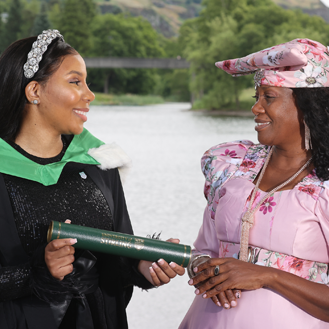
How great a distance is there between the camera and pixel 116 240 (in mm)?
1182

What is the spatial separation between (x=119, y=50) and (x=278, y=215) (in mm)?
41152

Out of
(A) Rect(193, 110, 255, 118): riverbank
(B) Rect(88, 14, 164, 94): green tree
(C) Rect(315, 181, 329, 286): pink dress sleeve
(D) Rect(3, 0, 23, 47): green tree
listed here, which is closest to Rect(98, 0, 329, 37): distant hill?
(B) Rect(88, 14, 164, 94): green tree

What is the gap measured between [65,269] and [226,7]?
112ft

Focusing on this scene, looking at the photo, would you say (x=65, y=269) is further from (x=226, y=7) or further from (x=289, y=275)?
(x=226, y=7)

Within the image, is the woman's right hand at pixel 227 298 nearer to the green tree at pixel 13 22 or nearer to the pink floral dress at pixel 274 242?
the pink floral dress at pixel 274 242

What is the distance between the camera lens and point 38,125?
4.67 ft

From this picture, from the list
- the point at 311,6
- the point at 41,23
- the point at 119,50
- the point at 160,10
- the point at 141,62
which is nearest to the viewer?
the point at 141,62

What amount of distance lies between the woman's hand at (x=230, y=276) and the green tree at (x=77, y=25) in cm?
4026

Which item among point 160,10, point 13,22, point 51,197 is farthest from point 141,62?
point 51,197

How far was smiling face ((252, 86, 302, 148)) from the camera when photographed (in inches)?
53.9

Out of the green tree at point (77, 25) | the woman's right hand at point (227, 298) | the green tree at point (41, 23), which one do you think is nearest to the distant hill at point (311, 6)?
the green tree at point (77, 25)

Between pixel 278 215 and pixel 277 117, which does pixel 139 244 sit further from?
pixel 277 117

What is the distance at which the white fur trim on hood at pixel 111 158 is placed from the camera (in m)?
1.50

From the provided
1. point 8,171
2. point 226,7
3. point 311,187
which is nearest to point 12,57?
point 8,171
